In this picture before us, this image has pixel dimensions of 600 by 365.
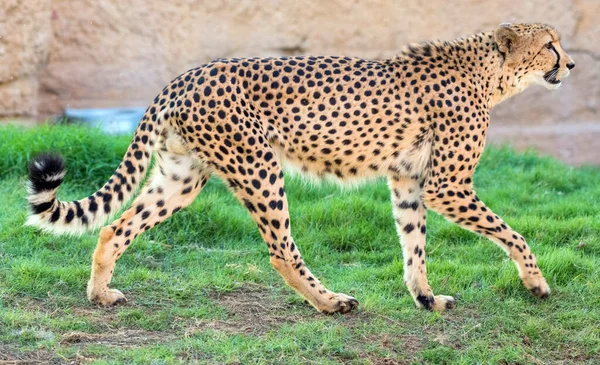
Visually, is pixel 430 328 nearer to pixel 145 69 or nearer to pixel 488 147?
pixel 488 147

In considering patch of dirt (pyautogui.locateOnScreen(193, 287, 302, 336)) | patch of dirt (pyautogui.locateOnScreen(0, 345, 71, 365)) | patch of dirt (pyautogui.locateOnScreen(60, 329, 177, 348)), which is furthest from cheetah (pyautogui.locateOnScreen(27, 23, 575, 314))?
patch of dirt (pyautogui.locateOnScreen(0, 345, 71, 365))

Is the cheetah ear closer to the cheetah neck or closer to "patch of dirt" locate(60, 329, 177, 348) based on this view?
the cheetah neck

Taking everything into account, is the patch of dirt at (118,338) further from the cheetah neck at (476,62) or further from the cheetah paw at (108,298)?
the cheetah neck at (476,62)

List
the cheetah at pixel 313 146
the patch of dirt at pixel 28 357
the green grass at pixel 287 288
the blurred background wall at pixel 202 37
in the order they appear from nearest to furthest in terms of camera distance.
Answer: the patch of dirt at pixel 28 357, the green grass at pixel 287 288, the cheetah at pixel 313 146, the blurred background wall at pixel 202 37

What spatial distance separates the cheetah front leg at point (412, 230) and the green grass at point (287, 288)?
0.31 feet

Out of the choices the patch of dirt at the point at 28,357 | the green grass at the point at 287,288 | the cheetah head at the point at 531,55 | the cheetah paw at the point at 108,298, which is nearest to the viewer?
the patch of dirt at the point at 28,357

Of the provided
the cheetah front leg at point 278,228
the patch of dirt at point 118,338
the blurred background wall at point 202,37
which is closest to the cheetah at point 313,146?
the cheetah front leg at point 278,228

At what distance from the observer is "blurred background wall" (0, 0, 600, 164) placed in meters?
6.89

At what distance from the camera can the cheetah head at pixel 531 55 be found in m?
4.10

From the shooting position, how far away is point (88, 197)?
12.5 ft

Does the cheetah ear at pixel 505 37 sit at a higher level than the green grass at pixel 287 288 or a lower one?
higher

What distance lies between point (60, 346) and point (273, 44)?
444 cm

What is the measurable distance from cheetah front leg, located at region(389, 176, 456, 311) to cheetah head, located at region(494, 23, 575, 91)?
2.21 feet

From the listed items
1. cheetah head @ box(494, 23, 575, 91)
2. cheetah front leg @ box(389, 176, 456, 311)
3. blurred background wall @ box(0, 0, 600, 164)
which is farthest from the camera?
blurred background wall @ box(0, 0, 600, 164)
